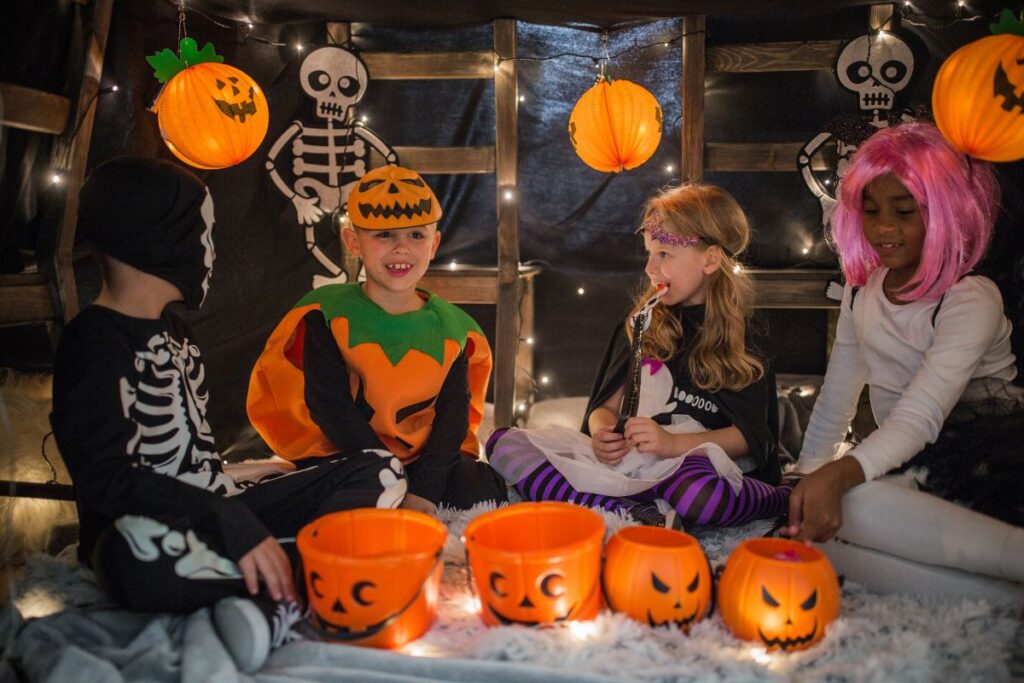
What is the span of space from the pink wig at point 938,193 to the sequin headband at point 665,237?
484mm

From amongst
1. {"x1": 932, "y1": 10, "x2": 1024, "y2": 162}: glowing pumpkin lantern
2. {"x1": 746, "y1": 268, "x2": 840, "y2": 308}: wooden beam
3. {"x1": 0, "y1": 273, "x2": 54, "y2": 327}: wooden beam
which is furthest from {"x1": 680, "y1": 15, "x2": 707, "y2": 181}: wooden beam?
{"x1": 0, "y1": 273, "x2": 54, "y2": 327}: wooden beam

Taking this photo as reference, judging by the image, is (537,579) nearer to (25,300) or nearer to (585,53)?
(25,300)

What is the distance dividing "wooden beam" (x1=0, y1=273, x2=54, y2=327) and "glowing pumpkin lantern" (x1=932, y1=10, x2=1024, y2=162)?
8.67 feet

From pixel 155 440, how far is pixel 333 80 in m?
2.04

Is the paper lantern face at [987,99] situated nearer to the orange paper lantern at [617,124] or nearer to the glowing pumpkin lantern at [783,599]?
the orange paper lantern at [617,124]

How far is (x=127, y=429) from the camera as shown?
5.48 ft

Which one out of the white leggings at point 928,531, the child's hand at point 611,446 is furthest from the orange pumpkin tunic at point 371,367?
the white leggings at point 928,531

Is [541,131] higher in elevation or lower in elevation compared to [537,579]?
higher

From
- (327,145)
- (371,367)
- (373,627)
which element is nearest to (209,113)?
(327,145)

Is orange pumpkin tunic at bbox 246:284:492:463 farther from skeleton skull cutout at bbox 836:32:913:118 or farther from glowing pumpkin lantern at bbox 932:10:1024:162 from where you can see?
skeleton skull cutout at bbox 836:32:913:118

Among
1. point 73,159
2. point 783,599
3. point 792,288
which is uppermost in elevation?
point 73,159

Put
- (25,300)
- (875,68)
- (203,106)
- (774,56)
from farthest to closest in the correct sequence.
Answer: (774,56) → (875,68) → (203,106) → (25,300)

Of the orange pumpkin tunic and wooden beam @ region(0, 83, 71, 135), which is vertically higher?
wooden beam @ region(0, 83, 71, 135)

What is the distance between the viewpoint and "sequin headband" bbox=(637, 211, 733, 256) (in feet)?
8.15
